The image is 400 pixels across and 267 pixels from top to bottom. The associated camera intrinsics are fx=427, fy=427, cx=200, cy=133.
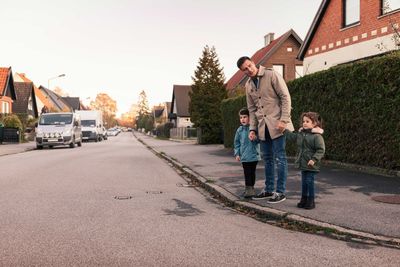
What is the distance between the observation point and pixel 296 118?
13.1m

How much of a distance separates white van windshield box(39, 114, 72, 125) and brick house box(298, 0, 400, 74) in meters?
13.9

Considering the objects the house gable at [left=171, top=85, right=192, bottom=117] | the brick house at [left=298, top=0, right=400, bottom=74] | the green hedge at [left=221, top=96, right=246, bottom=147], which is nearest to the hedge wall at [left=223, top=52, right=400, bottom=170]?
the brick house at [left=298, top=0, right=400, bottom=74]

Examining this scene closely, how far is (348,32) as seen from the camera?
57.0 feet

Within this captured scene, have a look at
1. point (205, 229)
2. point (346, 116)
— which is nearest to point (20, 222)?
point (205, 229)

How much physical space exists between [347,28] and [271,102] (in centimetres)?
1271

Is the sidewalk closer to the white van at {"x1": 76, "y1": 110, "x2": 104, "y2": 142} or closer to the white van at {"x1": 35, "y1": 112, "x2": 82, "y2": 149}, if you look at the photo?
the white van at {"x1": 35, "y1": 112, "x2": 82, "y2": 149}

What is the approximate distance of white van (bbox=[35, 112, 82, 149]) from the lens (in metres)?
24.0

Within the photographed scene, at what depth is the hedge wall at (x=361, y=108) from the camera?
8.73m

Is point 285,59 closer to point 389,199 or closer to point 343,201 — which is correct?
point 389,199

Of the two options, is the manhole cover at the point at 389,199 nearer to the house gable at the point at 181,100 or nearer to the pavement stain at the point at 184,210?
the pavement stain at the point at 184,210

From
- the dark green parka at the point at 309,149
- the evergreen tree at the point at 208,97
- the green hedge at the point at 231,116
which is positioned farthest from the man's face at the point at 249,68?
the evergreen tree at the point at 208,97

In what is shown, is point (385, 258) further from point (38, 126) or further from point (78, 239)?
point (38, 126)

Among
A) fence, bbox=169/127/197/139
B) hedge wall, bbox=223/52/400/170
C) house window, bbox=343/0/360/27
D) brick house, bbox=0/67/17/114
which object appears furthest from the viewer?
fence, bbox=169/127/197/139

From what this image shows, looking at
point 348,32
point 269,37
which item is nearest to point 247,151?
point 348,32
